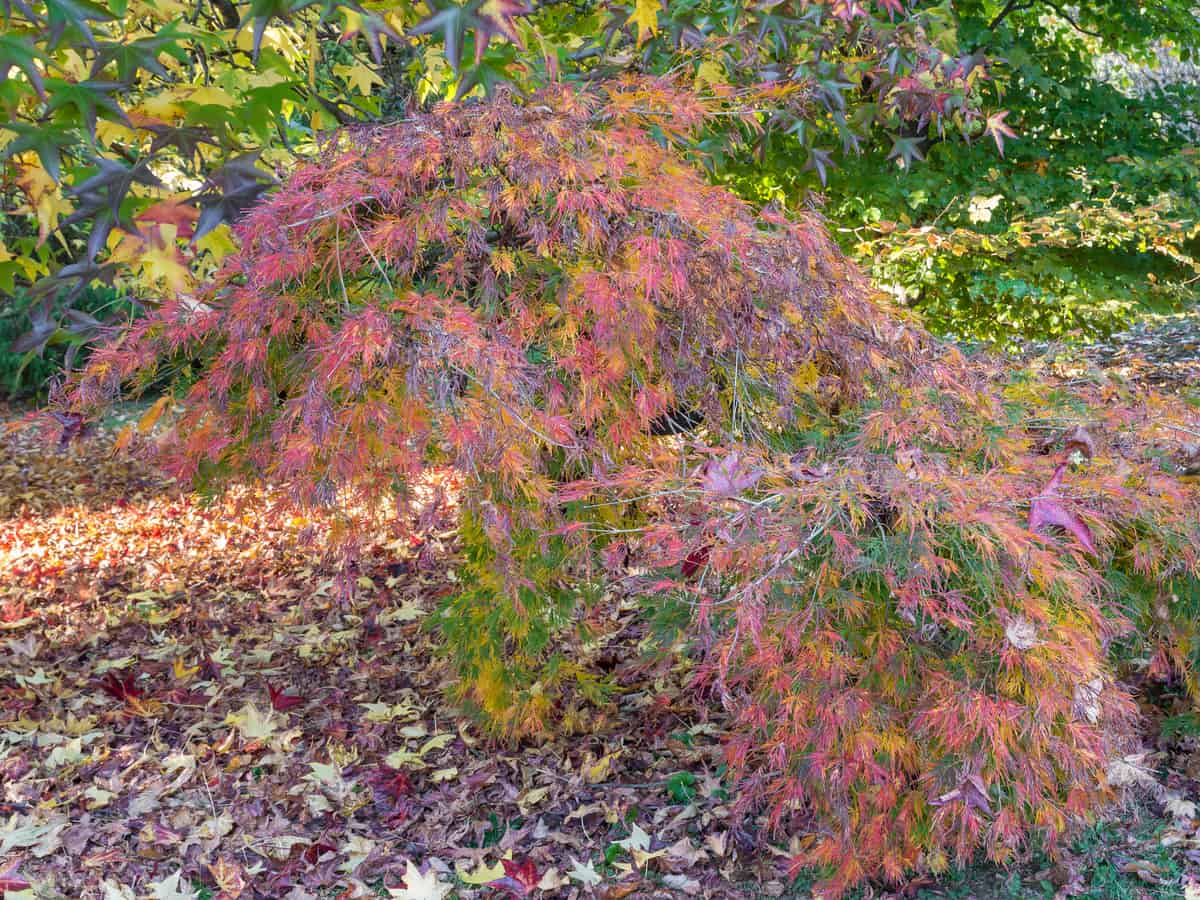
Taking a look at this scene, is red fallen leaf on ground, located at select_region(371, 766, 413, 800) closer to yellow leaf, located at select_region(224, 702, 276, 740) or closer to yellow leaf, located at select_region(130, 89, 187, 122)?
yellow leaf, located at select_region(224, 702, 276, 740)

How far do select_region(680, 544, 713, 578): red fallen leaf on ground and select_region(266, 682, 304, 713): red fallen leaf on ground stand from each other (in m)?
2.12

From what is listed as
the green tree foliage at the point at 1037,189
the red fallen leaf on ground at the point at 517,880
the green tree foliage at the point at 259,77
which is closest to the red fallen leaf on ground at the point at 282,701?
the red fallen leaf on ground at the point at 517,880

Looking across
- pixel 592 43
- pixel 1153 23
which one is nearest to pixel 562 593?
pixel 592 43

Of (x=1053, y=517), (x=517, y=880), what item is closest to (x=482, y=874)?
(x=517, y=880)

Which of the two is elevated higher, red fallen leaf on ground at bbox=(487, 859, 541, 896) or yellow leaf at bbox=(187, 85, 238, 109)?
yellow leaf at bbox=(187, 85, 238, 109)

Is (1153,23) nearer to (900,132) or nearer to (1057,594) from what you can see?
(900,132)

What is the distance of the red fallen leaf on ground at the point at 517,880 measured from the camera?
2732 mm

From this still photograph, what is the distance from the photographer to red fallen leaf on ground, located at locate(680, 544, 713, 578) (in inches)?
93.7

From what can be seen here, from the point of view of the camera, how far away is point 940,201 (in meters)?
6.48

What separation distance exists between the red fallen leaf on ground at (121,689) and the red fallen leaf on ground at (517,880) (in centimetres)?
198

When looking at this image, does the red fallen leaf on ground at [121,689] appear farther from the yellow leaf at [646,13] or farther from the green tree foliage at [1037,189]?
the green tree foliage at [1037,189]

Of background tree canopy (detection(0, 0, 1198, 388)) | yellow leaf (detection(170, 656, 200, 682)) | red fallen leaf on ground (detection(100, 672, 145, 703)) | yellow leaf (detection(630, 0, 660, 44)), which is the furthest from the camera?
yellow leaf (detection(170, 656, 200, 682))

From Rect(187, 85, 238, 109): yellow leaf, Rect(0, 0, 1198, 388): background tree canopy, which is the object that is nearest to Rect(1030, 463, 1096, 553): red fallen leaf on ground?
Rect(0, 0, 1198, 388): background tree canopy

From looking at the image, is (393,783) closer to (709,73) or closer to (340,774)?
(340,774)
